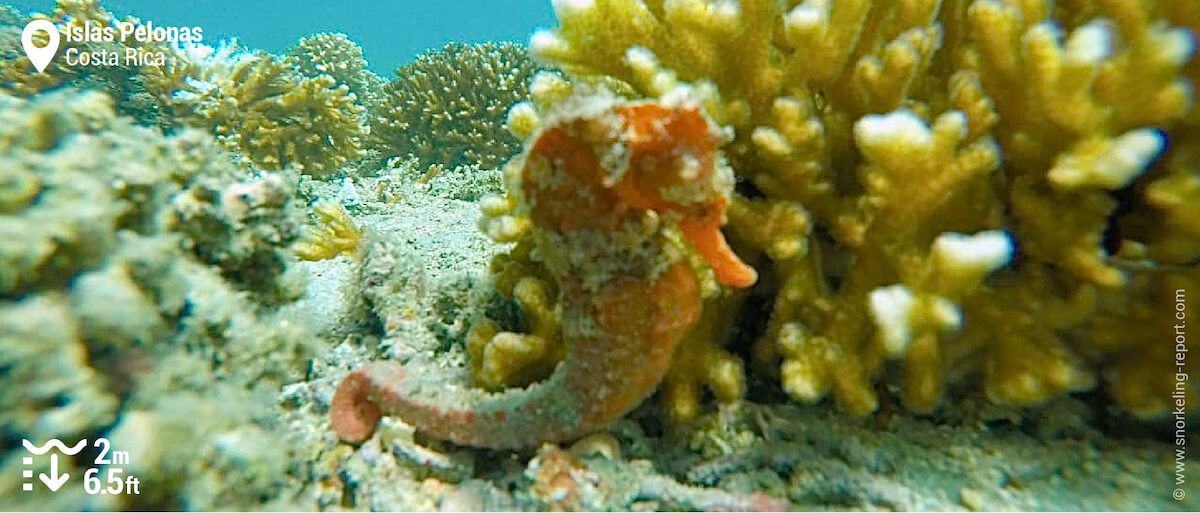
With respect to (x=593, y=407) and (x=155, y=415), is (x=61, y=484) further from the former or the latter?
(x=593, y=407)

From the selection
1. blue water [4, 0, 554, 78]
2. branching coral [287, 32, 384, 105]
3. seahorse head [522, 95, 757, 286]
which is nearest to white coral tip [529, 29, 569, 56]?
seahorse head [522, 95, 757, 286]

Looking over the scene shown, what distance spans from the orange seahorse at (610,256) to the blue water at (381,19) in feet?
204

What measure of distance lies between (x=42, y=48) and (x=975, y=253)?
8.57m

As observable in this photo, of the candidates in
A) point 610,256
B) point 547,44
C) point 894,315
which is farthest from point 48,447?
point 894,315

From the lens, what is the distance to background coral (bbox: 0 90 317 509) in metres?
1.35

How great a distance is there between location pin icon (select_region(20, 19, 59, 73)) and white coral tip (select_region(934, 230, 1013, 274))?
757 centimetres

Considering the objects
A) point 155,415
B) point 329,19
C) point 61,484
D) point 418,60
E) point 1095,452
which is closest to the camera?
point 61,484

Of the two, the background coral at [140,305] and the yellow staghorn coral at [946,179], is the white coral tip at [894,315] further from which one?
the background coral at [140,305]

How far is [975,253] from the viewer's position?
5.30 feet

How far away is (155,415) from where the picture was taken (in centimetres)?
149

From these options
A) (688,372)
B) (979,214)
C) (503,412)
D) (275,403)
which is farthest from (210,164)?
(979,214)

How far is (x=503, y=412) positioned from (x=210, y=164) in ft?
4.16
